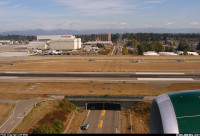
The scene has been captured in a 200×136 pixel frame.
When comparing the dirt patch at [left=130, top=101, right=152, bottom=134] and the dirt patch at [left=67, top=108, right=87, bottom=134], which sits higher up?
the dirt patch at [left=130, top=101, right=152, bottom=134]

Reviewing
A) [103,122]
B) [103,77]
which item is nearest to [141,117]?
[103,122]

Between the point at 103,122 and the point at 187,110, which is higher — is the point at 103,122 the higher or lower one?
the lower one

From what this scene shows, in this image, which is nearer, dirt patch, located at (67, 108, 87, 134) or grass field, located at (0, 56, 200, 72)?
dirt patch, located at (67, 108, 87, 134)

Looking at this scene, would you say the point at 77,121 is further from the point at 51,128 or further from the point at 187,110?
the point at 187,110

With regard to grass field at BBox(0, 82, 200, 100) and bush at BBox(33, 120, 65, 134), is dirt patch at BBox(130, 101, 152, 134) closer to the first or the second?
grass field at BBox(0, 82, 200, 100)

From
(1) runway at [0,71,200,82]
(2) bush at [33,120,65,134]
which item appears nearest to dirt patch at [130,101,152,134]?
(2) bush at [33,120,65,134]

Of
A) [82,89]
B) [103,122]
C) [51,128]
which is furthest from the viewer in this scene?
[82,89]

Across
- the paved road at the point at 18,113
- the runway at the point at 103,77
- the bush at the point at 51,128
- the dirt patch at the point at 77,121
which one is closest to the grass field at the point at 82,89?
the paved road at the point at 18,113
